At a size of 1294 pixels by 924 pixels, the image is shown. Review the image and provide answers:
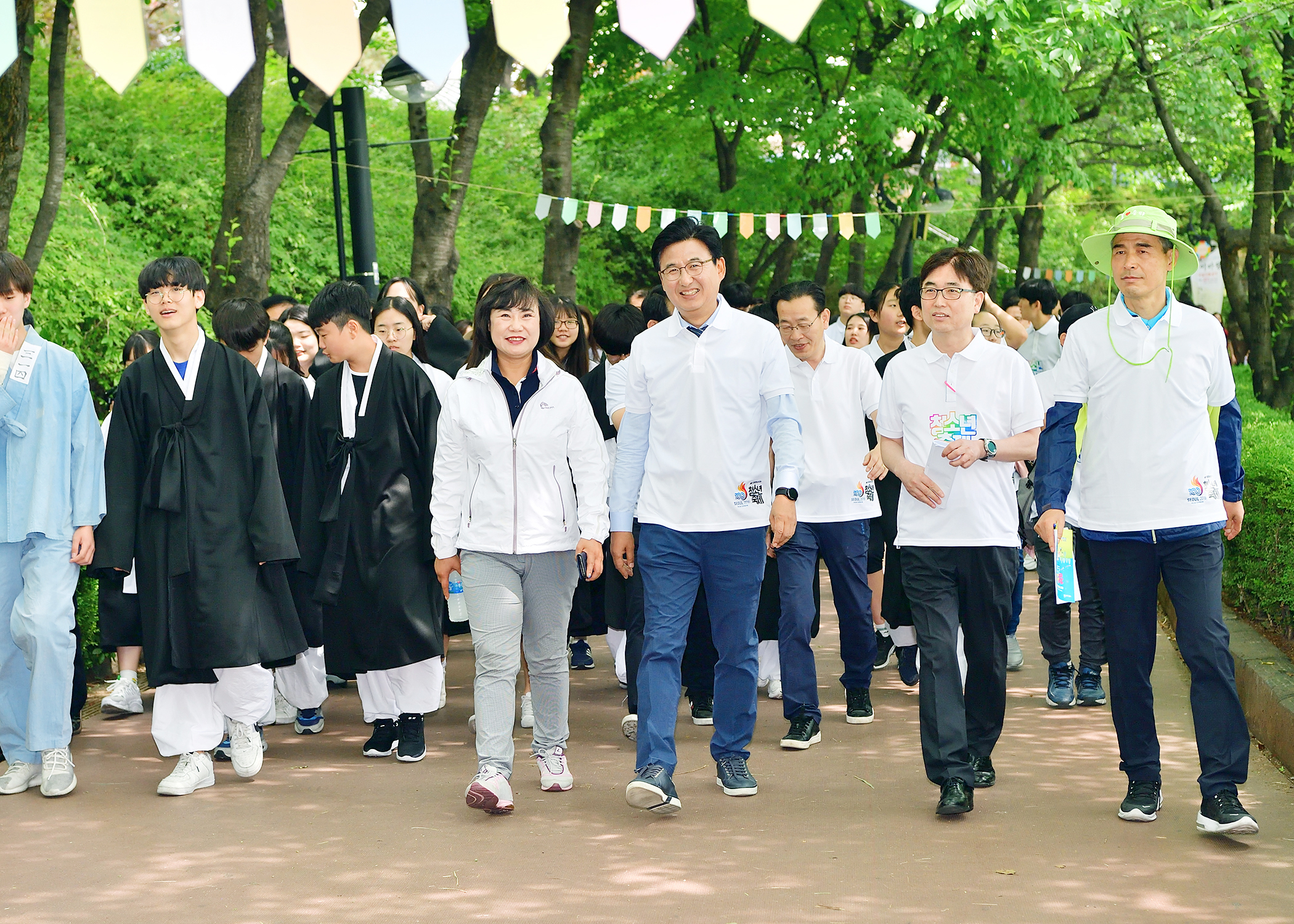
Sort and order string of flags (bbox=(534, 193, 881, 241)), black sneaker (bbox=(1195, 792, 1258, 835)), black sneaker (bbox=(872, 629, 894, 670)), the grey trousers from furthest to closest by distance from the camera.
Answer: string of flags (bbox=(534, 193, 881, 241)), black sneaker (bbox=(872, 629, 894, 670)), the grey trousers, black sneaker (bbox=(1195, 792, 1258, 835))

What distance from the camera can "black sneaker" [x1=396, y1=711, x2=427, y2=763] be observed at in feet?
21.4

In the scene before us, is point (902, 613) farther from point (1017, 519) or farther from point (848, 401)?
point (1017, 519)

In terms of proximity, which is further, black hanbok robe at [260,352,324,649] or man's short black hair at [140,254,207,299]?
black hanbok robe at [260,352,324,649]

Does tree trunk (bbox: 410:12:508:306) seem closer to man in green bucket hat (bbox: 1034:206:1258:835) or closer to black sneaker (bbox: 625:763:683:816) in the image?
black sneaker (bbox: 625:763:683:816)

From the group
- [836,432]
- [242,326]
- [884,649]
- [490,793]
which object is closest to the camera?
[490,793]

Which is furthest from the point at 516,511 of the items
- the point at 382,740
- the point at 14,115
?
the point at 14,115

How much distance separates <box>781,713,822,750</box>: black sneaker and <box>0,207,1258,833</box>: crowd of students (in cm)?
1

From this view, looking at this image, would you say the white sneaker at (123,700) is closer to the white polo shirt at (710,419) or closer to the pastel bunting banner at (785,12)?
the white polo shirt at (710,419)

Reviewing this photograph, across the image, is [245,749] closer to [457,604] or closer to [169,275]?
[457,604]

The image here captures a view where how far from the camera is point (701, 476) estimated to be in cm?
558

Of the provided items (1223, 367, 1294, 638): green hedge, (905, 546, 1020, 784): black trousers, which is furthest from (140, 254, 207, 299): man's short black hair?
(1223, 367, 1294, 638): green hedge

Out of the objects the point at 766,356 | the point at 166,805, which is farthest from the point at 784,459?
the point at 166,805

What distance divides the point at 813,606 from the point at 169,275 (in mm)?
3150

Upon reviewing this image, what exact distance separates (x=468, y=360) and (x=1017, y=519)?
2267mm
